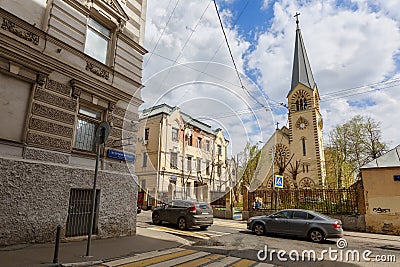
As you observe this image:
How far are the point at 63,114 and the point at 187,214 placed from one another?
733 centimetres

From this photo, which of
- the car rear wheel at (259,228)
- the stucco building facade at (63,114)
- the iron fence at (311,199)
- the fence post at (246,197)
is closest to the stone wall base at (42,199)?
the stucco building facade at (63,114)

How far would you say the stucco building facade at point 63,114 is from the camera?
21.8ft

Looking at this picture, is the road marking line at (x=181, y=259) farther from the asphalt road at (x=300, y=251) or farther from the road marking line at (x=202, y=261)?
the asphalt road at (x=300, y=251)

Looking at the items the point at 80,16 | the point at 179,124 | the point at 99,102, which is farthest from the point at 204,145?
the point at 80,16

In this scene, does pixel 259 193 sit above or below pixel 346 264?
above

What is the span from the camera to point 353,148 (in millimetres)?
29766

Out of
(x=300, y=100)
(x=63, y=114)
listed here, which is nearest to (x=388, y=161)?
(x=63, y=114)

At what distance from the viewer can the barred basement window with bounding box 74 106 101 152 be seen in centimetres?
841

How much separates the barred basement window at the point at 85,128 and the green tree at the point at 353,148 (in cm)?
2750

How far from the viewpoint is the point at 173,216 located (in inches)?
509

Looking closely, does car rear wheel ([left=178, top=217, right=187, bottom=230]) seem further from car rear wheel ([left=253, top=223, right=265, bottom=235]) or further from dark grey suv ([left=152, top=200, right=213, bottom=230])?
car rear wheel ([left=253, top=223, right=265, bottom=235])

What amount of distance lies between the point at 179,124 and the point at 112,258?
3.70m

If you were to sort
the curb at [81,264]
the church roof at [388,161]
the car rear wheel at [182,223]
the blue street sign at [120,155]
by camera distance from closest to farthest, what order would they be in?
the curb at [81,264]
the blue street sign at [120,155]
the car rear wheel at [182,223]
the church roof at [388,161]

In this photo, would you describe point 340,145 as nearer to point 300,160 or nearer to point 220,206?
point 300,160
